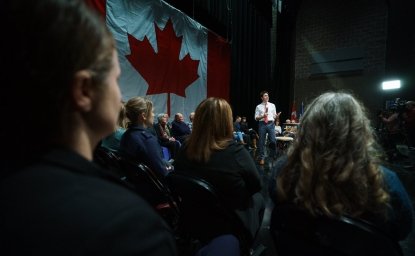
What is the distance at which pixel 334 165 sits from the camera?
0.94m

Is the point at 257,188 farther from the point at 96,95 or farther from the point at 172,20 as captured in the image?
the point at 172,20

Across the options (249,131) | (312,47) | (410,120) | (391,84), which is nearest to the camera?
(410,120)

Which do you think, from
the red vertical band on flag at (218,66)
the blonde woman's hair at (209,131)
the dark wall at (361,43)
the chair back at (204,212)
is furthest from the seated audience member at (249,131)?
the chair back at (204,212)

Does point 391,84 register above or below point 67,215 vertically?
above

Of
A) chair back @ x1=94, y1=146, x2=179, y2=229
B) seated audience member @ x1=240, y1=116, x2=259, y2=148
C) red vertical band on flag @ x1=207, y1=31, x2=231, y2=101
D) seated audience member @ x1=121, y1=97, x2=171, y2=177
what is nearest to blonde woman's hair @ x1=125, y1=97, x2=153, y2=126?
seated audience member @ x1=121, y1=97, x2=171, y2=177

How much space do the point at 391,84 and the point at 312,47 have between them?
111 inches

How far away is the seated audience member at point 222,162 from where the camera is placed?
1.42 m

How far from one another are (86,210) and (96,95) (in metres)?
0.16

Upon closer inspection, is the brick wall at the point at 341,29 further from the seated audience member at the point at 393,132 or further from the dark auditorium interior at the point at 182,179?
the dark auditorium interior at the point at 182,179

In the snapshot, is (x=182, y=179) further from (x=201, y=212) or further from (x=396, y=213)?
A: (x=396, y=213)

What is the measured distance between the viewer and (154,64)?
482cm

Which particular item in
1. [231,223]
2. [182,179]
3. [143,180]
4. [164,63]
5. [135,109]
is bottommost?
[231,223]

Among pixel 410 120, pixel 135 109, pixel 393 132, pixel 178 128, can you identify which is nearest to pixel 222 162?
pixel 135 109

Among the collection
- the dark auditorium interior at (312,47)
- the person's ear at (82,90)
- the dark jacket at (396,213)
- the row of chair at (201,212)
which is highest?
the dark auditorium interior at (312,47)
